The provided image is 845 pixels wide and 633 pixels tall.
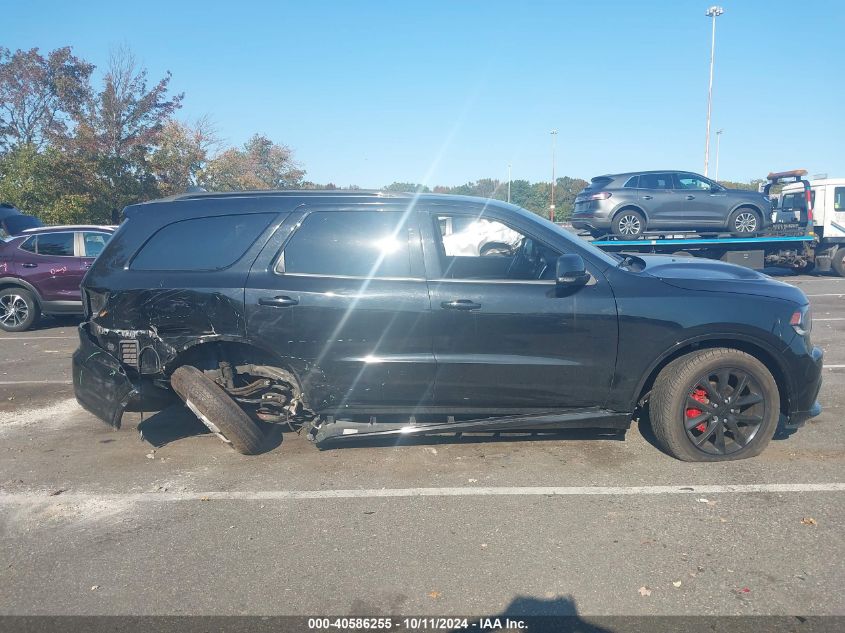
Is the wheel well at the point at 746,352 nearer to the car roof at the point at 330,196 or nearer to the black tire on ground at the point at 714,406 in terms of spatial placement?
the black tire on ground at the point at 714,406

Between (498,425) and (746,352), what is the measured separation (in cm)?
180

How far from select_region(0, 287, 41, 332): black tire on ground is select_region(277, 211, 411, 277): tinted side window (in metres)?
8.37

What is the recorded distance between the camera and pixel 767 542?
3.51 metres

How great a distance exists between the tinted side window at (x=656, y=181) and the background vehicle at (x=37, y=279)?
1081 centimetres

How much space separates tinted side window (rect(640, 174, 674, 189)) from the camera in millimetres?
14102

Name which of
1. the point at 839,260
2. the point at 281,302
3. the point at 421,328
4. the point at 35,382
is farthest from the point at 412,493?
the point at 839,260

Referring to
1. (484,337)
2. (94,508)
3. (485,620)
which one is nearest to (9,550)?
(94,508)

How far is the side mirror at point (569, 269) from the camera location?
167 inches

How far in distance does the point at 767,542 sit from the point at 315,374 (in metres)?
2.89

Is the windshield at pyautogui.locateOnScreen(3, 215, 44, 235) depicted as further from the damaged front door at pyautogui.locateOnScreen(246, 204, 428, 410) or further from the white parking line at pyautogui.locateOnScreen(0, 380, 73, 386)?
the damaged front door at pyautogui.locateOnScreen(246, 204, 428, 410)

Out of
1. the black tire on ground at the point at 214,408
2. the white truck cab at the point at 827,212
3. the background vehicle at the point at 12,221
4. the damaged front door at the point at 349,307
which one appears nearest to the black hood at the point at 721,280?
the damaged front door at the point at 349,307

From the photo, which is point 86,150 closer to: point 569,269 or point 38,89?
point 38,89

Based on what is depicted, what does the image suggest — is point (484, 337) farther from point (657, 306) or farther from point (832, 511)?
point (832, 511)

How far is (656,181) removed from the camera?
1417 cm
